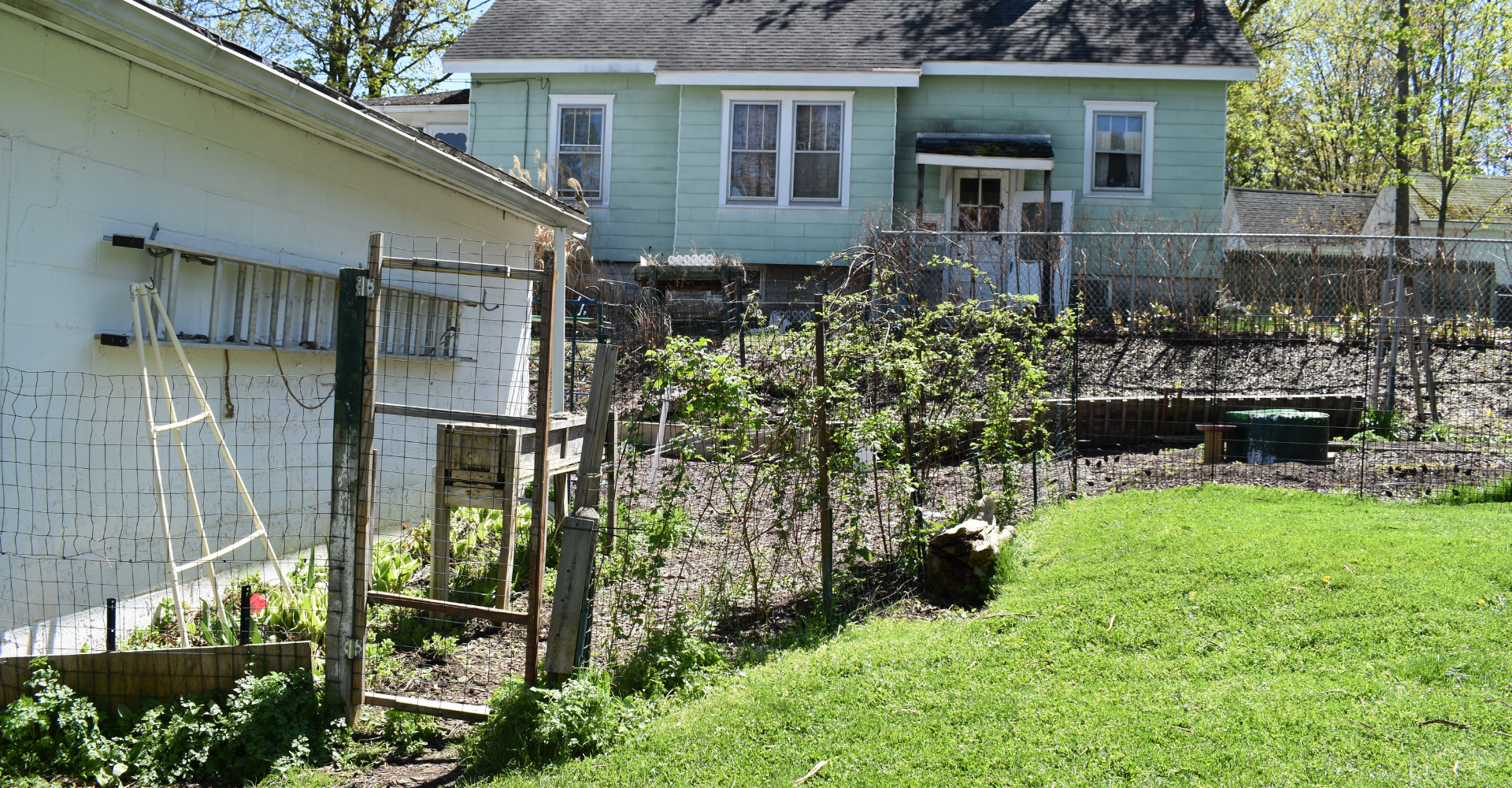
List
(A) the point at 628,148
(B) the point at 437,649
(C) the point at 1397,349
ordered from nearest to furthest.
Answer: (B) the point at 437,649 → (C) the point at 1397,349 → (A) the point at 628,148

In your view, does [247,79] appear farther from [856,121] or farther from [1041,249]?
[856,121]

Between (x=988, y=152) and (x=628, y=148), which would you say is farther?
(x=628, y=148)

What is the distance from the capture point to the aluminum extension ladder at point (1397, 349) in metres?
10.6

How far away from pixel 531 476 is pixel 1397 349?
A: 947 cm

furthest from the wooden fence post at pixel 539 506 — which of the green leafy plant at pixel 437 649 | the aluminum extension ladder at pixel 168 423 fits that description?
the aluminum extension ladder at pixel 168 423

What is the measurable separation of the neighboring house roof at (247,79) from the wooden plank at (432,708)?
9.83 ft

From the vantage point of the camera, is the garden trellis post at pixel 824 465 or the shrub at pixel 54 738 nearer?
the shrub at pixel 54 738

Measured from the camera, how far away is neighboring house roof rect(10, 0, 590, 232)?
4.25 metres

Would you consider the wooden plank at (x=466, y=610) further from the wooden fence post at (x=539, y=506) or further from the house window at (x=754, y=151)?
the house window at (x=754, y=151)

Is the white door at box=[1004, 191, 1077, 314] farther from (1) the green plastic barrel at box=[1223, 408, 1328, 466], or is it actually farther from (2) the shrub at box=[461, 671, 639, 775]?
(2) the shrub at box=[461, 671, 639, 775]

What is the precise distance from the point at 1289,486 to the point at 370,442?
7.33 meters

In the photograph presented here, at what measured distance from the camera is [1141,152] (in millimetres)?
16359

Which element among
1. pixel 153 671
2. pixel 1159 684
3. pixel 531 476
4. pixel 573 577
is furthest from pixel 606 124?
pixel 1159 684

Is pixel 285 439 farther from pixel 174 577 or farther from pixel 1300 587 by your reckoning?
pixel 1300 587
